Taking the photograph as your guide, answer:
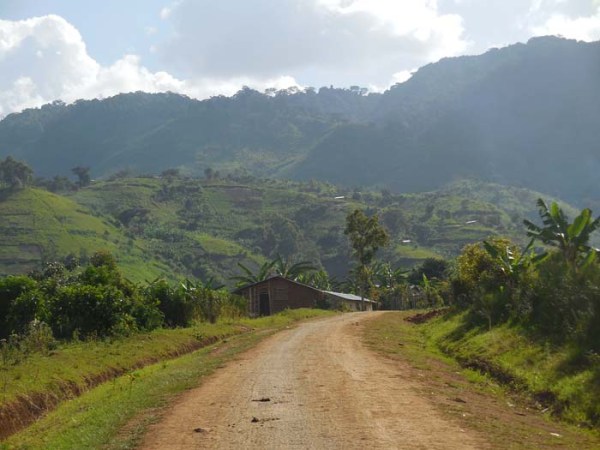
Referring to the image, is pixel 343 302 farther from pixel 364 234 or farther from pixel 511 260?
pixel 511 260

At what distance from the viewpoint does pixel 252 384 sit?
14.6m

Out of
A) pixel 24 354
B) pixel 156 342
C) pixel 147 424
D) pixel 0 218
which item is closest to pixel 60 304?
pixel 156 342

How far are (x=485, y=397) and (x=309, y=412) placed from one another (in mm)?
4377

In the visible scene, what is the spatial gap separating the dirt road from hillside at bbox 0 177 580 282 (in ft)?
325

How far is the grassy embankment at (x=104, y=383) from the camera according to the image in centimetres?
1126


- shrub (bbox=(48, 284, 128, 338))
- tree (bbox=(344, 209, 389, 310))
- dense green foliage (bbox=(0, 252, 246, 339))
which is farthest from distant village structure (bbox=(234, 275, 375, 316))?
shrub (bbox=(48, 284, 128, 338))

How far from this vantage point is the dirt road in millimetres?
9328

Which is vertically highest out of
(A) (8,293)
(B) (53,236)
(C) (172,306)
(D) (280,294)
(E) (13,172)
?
(E) (13,172)

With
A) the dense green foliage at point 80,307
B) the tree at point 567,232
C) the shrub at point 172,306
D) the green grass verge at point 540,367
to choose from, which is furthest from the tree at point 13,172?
the green grass verge at point 540,367

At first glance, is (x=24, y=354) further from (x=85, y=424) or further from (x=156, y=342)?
(x=85, y=424)

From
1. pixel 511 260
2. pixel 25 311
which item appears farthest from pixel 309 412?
pixel 511 260

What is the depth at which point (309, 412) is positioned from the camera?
1120 centimetres

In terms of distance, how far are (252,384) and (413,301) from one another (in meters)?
65.1

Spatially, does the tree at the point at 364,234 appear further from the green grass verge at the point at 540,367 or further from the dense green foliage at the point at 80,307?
the green grass verge at the point at 540,367
